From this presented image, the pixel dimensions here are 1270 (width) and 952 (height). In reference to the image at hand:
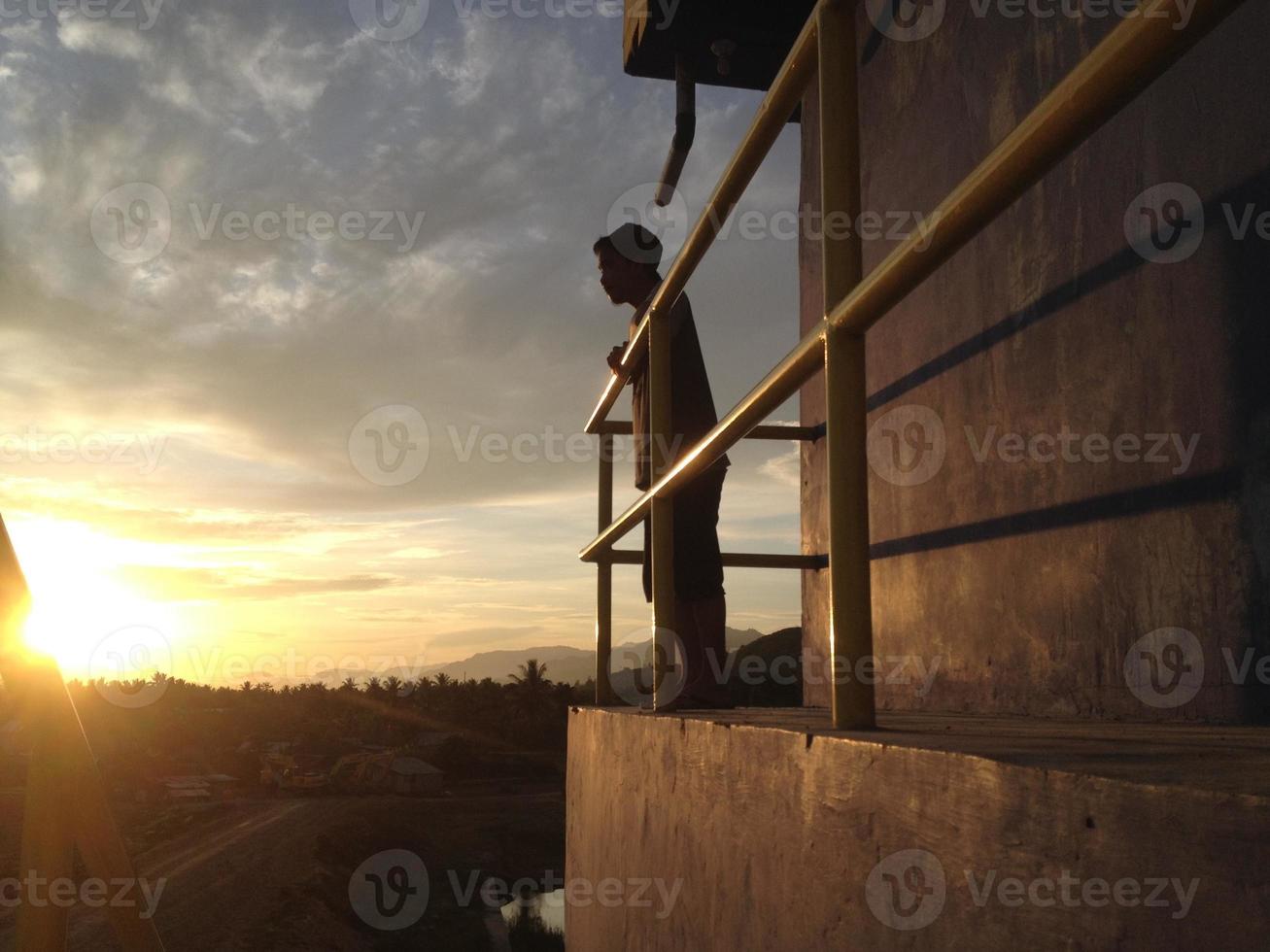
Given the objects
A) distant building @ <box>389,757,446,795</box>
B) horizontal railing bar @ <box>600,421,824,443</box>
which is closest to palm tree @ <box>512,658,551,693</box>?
distant building @ <box>389,757,446,795</box>

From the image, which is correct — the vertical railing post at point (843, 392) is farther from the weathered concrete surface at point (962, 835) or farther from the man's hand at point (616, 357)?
the man's hand at point (616, 357)

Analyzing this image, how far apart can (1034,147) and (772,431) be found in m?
3.26

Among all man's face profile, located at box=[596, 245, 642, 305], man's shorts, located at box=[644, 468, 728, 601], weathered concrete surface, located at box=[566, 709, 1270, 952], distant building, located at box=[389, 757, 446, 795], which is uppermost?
man's face profile, located at box=[596, 245, 642, 305]

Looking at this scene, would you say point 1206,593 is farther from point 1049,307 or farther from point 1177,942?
point 1177,942

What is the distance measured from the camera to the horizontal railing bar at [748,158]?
1801 mm

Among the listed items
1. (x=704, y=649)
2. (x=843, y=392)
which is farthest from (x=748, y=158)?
(x=704, y=649)

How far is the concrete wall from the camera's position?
78.8 inches

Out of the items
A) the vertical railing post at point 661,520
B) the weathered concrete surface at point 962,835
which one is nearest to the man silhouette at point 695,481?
the vertical railing post at point 661,520

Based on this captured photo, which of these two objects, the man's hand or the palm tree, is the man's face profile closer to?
the man's hand

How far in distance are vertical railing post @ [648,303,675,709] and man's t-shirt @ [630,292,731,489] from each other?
2.09ft

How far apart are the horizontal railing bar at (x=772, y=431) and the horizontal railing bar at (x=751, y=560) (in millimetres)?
520

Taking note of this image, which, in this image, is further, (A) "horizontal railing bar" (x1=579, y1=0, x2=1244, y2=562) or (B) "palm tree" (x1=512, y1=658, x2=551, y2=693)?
(B) "palm tree" (x1=512, y1=658, x2=551, y2=693)

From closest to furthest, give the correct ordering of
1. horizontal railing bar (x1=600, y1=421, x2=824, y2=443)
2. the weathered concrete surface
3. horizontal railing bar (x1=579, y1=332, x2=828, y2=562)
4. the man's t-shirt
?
the weathered concrete surface, horizontal railing bar (x1=579, y1=332, x2=828, y2=562), the man's t-shirt, horizontal railing bar (x1=600, y1=421, x2=824, y2=443)

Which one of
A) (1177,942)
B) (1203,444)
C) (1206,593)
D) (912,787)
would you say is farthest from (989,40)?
(1177,942)
